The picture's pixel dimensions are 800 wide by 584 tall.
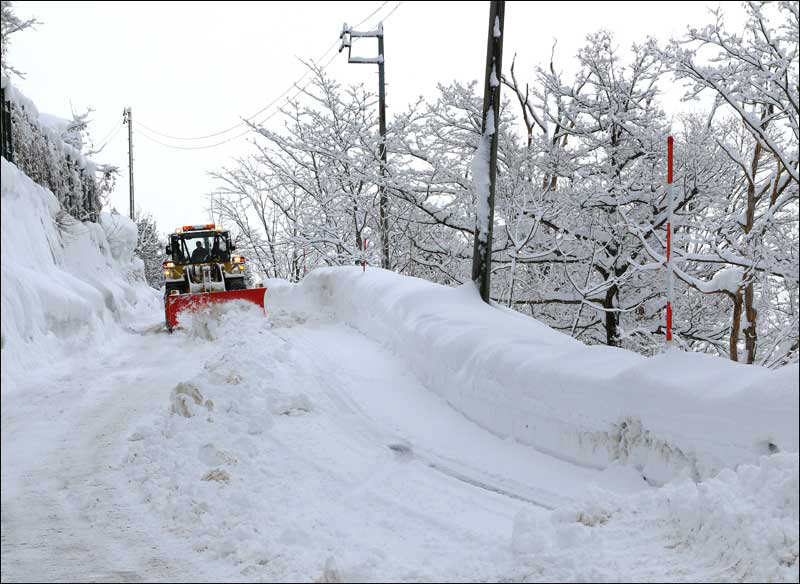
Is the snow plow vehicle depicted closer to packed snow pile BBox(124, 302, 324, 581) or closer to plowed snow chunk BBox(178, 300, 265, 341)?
plowed snow chunk BBox(178, 300, 265, 341)

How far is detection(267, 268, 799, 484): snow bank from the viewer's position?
158 inches

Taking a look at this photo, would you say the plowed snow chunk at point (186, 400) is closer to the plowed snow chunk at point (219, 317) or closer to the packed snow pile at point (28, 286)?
the packed snow pile at point (28, 286)

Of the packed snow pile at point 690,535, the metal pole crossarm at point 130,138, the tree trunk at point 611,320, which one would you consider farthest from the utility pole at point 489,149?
the metal pole crossarm at point 130,138

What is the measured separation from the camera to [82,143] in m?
19.8

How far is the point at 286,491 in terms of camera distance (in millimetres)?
4602

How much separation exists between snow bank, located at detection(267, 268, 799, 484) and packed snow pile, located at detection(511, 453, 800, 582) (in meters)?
0.38

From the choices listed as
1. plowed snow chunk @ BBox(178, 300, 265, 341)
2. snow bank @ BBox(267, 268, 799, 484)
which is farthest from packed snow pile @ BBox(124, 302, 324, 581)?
plowed snow chunk @ BBox(178, 300, 265, 341)

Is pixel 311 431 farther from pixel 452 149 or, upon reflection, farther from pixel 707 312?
pixel 707 312

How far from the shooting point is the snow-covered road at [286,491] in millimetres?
3521

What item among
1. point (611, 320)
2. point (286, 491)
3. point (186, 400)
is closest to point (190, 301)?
point (186, 400)

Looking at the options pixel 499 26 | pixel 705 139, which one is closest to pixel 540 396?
pixel 499 26

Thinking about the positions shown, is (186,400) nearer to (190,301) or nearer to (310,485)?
(310,485)

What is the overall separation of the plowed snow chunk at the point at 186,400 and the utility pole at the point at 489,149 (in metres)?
4.72

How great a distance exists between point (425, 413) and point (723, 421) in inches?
132
